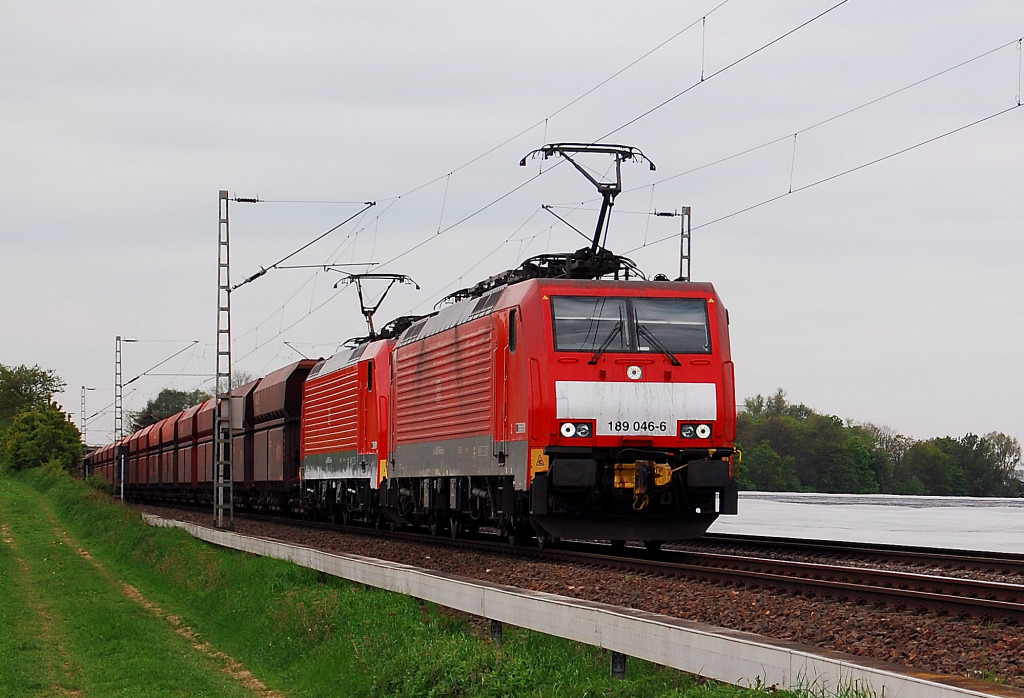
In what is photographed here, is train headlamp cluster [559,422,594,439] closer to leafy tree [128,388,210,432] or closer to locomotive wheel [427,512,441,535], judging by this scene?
locomotive wheel [427,512,441,535]

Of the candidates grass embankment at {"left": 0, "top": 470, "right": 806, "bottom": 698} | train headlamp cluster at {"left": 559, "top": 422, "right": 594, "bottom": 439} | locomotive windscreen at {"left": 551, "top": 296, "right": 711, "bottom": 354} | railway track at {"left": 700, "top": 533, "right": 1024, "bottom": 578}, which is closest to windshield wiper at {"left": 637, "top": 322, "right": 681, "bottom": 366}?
locomotive windscreen at {"left": 551, "top": 296, "right": 711, "bottom": 354}

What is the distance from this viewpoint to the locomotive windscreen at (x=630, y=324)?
17.9m

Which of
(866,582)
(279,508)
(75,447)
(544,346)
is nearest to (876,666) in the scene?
(866,582)

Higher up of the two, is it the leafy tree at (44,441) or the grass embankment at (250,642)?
the leafy tree at (44,441)

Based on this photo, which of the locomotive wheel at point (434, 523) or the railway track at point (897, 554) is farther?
the locomotive wheel at point (434, 523)

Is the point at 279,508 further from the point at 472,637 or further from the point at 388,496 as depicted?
the point at 472,637

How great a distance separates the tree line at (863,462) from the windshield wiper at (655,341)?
5403 cm

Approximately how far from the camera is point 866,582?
47.4ft

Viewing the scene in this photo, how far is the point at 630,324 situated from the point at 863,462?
61.9 m

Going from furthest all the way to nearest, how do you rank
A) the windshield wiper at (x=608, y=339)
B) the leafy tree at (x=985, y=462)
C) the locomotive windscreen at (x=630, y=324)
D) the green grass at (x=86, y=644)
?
the leafy tree at (x=985, y=462) → the locomotive windscreen at (x=630, y=324) → the windshield wiper at (x=608, y=339) → the green grass at (x=86, y=644)

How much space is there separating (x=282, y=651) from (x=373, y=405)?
13781mm

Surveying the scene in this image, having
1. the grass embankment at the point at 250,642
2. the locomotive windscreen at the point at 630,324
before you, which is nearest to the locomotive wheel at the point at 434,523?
the grass embankment at the point at 250,642

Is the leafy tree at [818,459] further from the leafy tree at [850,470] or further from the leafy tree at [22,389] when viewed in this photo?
the leafy tree at [22,389]

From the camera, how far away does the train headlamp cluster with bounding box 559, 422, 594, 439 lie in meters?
17.5
